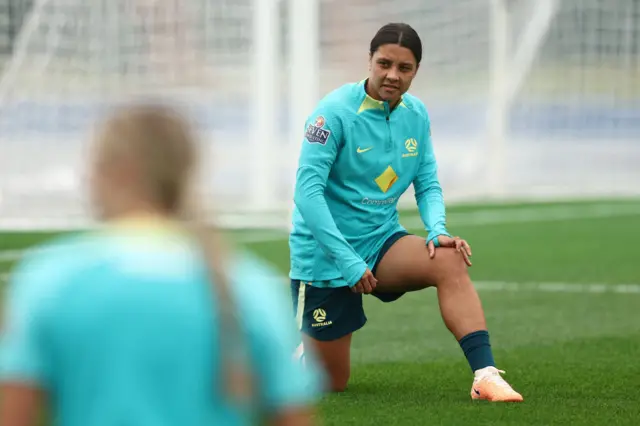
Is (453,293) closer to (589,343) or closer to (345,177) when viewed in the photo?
(345,177)

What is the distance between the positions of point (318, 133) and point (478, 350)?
106cm

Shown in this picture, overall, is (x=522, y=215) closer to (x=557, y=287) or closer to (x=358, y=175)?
(x=557, y=287)

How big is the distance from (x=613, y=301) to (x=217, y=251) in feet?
25.0

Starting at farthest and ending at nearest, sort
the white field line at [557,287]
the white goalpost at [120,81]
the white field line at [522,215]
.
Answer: the white goalpost at [120,81] → the white field line at [522,215] → the white field line at [557,287]

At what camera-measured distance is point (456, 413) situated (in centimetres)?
526

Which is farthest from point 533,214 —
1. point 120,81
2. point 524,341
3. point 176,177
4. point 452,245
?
point 176,177

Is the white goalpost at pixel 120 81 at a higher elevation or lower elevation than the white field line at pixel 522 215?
higher

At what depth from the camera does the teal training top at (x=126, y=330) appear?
6.69 ft

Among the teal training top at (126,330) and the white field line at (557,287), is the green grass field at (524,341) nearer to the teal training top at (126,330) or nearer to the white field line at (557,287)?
the white field line at (557,287)

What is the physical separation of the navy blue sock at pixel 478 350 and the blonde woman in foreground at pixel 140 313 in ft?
11.5

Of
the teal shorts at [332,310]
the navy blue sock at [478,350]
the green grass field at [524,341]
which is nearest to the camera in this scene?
the green grass field at [524,341]

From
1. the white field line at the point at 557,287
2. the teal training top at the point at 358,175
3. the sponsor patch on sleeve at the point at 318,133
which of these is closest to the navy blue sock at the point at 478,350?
the teal training top at the point at 358,175

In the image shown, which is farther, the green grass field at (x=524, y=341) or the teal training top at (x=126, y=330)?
the green grass field at (x=524, y=341)

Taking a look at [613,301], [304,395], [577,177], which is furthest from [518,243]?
[304,395]
